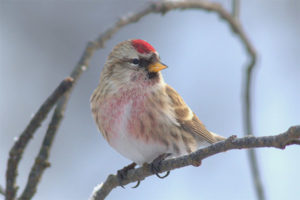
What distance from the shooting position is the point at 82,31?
613 centimetres

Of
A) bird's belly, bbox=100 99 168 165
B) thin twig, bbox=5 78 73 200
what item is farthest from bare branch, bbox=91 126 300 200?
thin twig, bbox=5 78 73 200

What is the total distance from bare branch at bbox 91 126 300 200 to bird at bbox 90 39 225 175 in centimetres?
27

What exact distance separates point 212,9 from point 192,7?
0.53 feet

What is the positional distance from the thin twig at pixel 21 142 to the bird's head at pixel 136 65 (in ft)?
3.99

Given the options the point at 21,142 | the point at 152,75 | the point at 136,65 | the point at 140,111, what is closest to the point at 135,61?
the point at 136,65

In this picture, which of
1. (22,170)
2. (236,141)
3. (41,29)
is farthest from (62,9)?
(236,141)

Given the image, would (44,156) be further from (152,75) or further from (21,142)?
(152,75)

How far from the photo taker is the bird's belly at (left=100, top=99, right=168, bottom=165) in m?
2.97

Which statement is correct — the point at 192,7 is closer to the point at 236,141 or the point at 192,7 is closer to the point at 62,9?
the point at 236,141

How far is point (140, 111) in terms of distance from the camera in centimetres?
304

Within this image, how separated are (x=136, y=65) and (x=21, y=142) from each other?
1.40 m

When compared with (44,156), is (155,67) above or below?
above

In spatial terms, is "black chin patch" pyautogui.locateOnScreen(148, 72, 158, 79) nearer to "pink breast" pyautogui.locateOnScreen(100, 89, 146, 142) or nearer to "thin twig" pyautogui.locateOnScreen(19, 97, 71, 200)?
"pink breast" pyautogui.locateOnScreen(100, 89, 146, 142)

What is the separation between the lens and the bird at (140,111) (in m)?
2.99
